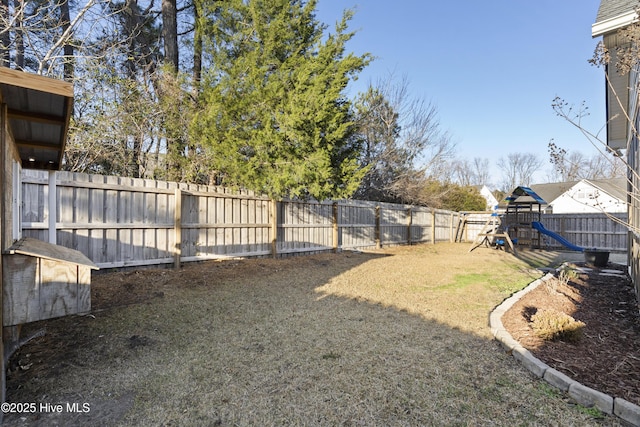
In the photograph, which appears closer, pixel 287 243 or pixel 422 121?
pixel 287 243

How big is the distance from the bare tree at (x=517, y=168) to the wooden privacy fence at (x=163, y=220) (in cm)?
3783

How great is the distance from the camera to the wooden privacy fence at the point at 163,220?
504cm

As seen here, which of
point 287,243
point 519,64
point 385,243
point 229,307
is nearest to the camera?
point 229,307

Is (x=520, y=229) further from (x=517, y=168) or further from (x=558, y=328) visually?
(x=517, y=168)

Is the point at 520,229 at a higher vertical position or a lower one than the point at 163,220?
lower

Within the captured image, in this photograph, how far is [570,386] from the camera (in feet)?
8.03

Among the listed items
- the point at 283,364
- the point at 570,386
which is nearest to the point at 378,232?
the point at 283,364

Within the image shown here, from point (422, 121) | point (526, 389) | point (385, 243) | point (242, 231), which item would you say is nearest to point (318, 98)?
point (242, 231)

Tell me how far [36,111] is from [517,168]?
4698cm

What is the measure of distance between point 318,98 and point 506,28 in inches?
295

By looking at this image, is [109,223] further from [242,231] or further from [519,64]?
[519,64]

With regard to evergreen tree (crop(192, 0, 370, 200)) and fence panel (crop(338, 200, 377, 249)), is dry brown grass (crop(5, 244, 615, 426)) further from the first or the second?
fence panel (crop(338, 200, 377, 249))

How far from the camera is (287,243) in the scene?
29.1 ft

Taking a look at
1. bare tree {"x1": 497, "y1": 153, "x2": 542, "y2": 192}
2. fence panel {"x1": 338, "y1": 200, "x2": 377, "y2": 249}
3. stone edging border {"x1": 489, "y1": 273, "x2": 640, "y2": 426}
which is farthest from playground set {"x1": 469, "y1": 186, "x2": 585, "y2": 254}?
bare tree {"x1": 497, "y1": 153, "x2": 542, "y2": 192}
